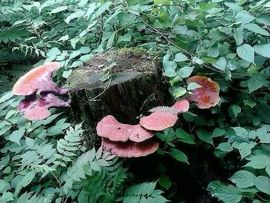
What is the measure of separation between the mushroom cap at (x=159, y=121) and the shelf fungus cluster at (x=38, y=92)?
79cm

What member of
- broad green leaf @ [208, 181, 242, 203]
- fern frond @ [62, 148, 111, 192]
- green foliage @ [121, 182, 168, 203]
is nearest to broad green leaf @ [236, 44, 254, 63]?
broad green leaf @ [208, 181, 242, 203]

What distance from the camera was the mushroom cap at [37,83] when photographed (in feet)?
8.67

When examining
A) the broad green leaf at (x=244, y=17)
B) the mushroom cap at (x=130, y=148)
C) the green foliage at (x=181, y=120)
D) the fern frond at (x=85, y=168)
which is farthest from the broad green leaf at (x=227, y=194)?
the broad green leaf at (x=244, y=17)

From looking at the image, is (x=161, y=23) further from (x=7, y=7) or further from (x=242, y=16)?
(x=7, y=7)

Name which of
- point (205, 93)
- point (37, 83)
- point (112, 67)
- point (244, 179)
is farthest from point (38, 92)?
point (244, 179)

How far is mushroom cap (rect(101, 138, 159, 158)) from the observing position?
6.80 feet

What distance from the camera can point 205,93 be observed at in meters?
2.49

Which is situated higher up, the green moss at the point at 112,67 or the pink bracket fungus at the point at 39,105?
the green moss at the point at 112,67

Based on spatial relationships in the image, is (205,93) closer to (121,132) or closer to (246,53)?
(246,53)

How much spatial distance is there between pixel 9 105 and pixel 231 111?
6.41ft

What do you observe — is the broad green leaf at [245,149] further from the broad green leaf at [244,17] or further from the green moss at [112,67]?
the broad green leaf at [244,17]

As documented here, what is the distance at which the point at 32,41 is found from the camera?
3771 millimetres

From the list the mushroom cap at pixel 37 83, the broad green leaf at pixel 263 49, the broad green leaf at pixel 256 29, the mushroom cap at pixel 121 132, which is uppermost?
the broad green leaf at pixel 256 29

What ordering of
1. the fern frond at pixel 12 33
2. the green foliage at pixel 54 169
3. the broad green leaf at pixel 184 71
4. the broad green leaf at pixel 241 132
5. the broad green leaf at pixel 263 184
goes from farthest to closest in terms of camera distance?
the fern frond at pixel 12 33, the broad green leaf at pixel 184 71, the broad green leaf at pixel 241 132, the green foliage at pixel 54 169, the broad green leaf at pixel 263 184
